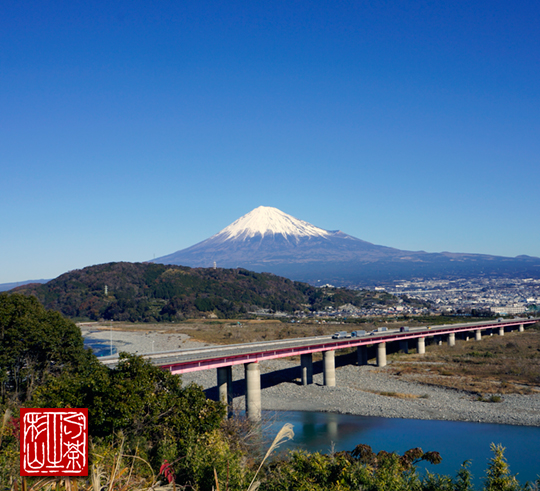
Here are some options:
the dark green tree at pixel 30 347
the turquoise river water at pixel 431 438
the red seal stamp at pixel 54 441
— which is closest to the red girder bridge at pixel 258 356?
the turquoise river water at pixel 431 438

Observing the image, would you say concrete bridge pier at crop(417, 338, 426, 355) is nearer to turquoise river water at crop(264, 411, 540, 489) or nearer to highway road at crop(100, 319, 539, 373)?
highway road at crop(100, 319, 539, 373)

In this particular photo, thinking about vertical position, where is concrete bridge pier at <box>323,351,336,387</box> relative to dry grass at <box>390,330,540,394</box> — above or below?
above

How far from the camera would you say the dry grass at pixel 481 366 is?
4184cm

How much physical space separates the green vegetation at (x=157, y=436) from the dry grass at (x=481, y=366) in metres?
21.5

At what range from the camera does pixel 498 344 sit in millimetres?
63281

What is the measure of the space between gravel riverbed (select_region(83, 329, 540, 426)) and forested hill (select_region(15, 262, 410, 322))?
247 ft

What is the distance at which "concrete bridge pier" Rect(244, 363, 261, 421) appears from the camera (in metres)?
35.3

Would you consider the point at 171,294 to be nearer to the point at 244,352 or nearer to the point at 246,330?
the point at 246,330

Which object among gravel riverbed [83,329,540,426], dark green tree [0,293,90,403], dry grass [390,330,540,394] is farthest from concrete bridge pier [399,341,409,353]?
dark green tree [0,293,90,403]

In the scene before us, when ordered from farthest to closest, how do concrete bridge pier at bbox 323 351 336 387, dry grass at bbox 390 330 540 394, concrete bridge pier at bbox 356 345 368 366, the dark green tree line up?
concrete bridge pier at bbox 356 345 368 366 < concrete bridge pier at bbox 323 351 336 387 < dry grass at bbox 390 330 540 394 < the dark green tree

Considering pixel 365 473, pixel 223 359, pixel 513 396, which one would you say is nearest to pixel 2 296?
pixel 223 359

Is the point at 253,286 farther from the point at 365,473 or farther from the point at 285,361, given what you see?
the point at 365,473

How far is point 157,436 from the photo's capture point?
58.6ft

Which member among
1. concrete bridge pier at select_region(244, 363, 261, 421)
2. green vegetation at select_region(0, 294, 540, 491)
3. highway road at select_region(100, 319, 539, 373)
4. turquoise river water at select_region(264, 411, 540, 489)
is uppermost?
green vegetation at select_region(0, 294, 540, 491)
